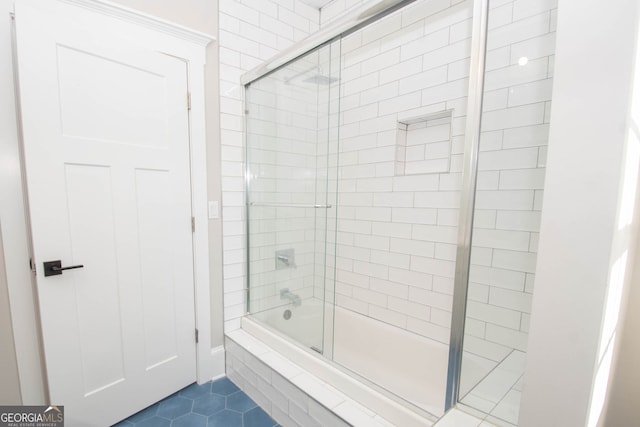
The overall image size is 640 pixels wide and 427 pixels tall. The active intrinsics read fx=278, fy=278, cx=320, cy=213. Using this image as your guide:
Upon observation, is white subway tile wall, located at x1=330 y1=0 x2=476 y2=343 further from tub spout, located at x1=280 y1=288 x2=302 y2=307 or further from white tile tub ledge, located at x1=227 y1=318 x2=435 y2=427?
white tile tub ledge, located at x1=227 y1=318 x2=435 y2=427

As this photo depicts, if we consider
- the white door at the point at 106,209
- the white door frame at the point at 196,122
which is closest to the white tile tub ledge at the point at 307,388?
the white door frame at the point at 196,122

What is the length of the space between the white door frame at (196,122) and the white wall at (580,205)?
5.62 feet

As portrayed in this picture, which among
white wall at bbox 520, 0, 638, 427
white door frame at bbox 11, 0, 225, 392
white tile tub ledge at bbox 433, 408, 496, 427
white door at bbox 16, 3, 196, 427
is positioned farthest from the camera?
white door frame at bbox 11, 0, 225, 392

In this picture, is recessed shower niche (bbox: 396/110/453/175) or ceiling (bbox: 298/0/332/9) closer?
recessed shower niche (bbox: 396/110/453/175)

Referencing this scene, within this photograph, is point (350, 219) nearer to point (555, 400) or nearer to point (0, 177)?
point (555, 400)

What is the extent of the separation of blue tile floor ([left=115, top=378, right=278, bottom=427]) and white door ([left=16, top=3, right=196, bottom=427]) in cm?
7

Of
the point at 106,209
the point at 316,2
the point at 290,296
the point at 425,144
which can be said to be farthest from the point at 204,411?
the point at 316,2

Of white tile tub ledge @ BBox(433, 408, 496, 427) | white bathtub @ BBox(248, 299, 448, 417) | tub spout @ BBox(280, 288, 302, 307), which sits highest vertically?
tub spout @ BBox(280, 288, 302, 307)

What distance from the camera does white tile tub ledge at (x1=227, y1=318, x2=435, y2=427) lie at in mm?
1191

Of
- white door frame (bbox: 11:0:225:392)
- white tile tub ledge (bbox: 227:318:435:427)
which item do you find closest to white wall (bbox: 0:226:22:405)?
white door frame (bbox: 11:0:225:392)

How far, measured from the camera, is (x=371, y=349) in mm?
2027

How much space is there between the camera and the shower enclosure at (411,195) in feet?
3.69

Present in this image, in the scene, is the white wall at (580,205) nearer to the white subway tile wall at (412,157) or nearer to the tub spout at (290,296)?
the white subway tile wall at (412,157)

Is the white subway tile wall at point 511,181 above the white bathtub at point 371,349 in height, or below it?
above
